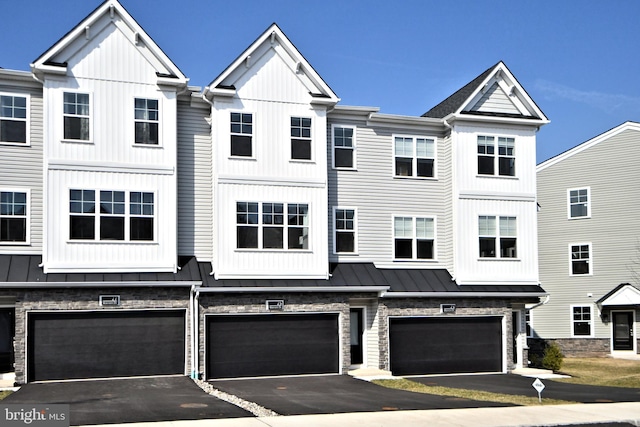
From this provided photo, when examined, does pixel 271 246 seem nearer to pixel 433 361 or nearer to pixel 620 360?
pixel 433 361

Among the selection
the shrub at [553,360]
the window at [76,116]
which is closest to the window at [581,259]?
the shrub at [553,360]

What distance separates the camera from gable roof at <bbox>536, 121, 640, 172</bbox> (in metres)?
40.1

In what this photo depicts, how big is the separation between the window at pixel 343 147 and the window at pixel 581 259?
17.0 m

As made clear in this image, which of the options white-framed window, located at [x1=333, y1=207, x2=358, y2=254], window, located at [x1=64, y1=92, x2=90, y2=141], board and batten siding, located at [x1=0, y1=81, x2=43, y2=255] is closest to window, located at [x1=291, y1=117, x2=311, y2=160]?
white-framed window, located at [x1=333, y1=207, x2=358, y2=254]

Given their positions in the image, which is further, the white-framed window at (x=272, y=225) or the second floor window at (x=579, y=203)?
the second floor window at (x=579, y=203)

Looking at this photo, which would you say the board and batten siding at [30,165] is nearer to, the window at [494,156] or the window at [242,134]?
the window at [242,134]

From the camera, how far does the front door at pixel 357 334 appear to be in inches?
1158

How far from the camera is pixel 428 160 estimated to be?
31.0 meters

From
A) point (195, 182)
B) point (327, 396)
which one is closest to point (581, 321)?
point (195, 182)

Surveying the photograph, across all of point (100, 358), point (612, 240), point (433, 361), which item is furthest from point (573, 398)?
point (612, 240)

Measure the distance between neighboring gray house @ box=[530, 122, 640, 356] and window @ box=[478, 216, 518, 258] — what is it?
916 cm

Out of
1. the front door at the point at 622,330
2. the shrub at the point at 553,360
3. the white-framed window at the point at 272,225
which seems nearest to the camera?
the white-framed window at the point at 272,225

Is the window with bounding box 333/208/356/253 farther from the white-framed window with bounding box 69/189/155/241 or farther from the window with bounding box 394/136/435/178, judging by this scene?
the white-framed window with bounding box 69/189/155/241

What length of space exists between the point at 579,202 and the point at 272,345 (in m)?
21.2
